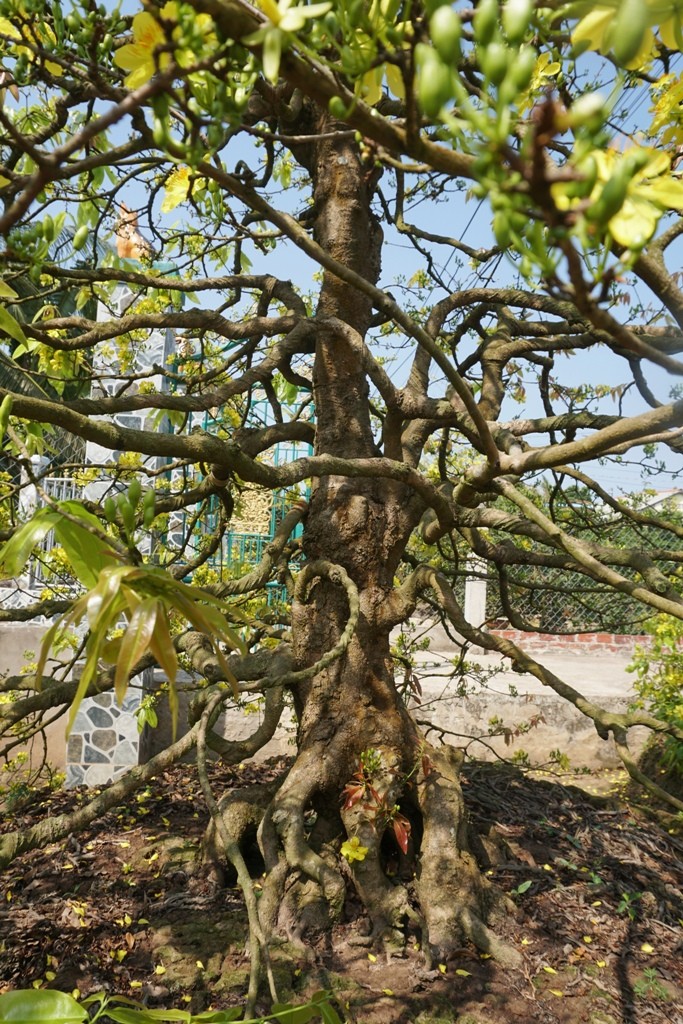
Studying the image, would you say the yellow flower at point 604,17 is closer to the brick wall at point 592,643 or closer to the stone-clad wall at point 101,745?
the stone-clad wall at point 101,745

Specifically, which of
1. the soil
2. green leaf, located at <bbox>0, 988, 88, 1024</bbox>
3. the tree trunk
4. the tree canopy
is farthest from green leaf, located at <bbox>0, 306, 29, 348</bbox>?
the soil

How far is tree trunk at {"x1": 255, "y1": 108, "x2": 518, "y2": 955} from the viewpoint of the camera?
3.19 meters

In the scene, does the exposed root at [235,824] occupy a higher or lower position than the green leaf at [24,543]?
lower

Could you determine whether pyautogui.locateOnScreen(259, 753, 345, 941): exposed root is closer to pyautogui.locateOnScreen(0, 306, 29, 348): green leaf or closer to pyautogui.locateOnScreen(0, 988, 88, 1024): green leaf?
pyautogui.locateOnScreen(0, 988, 88, 1024): green leaf

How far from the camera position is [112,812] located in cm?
446

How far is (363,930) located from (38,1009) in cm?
247

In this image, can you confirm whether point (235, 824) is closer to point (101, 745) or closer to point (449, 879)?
point (449, 879)

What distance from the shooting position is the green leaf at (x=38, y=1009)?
3.26ft

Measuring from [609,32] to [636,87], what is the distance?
7.39ft

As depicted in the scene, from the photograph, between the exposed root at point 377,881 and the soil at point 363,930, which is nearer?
the soil at point 363,930

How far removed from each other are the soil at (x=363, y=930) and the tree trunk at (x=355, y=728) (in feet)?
0.56

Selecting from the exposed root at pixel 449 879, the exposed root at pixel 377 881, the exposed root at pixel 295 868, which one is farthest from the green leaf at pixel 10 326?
the exposed root at pixel 449 879

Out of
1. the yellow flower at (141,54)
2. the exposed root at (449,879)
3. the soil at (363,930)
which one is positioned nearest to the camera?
the yellow flower at (141,54)

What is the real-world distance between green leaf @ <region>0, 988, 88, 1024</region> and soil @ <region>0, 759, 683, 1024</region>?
1.77 m
